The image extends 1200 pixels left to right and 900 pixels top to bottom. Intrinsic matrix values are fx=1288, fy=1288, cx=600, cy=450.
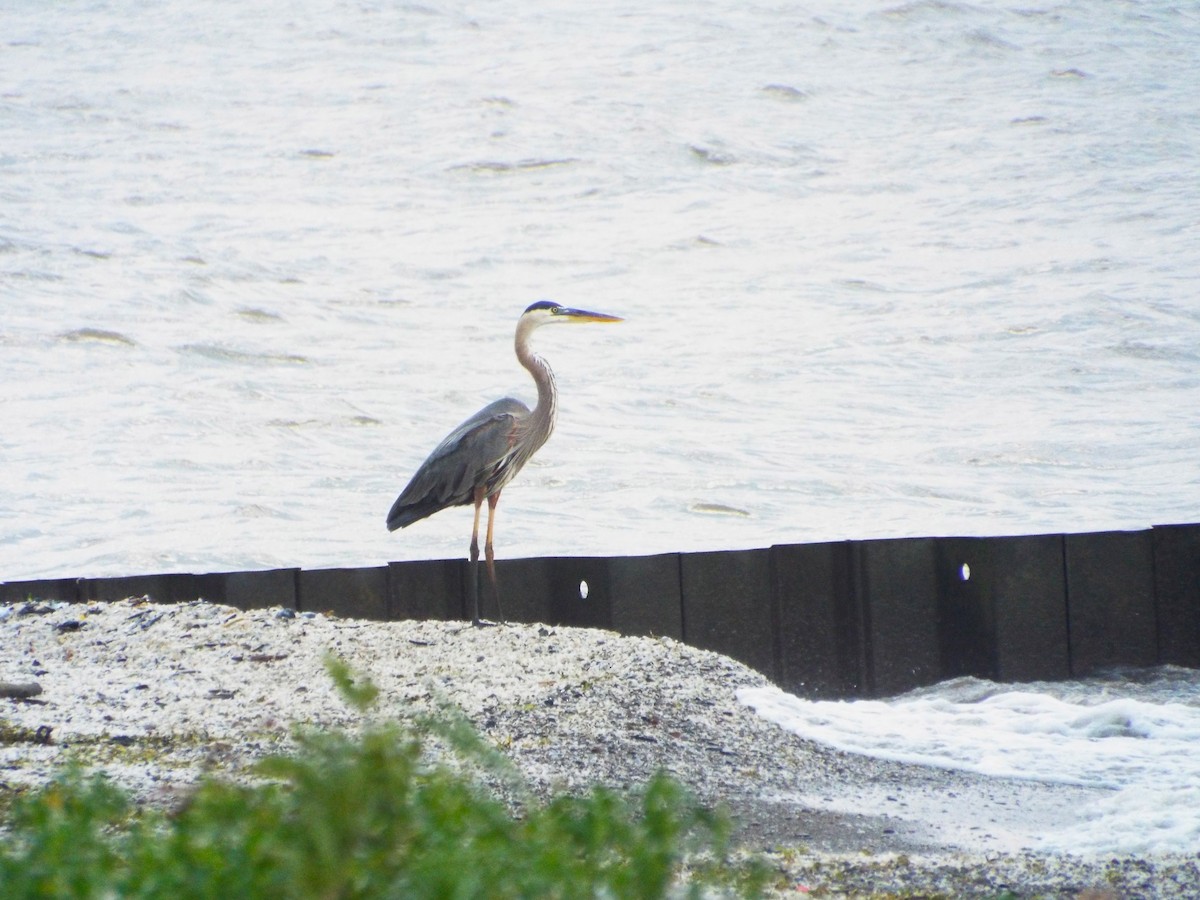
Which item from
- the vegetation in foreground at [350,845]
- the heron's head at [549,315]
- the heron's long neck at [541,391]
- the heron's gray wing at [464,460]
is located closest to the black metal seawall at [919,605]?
the heron's gray wing at [464,460]

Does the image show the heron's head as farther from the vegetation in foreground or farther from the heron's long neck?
the vegetation in foreground

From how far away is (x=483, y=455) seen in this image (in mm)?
5988

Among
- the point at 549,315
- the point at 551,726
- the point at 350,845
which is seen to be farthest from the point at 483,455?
the point at 350,845

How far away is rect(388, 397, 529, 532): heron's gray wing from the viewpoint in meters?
5.99

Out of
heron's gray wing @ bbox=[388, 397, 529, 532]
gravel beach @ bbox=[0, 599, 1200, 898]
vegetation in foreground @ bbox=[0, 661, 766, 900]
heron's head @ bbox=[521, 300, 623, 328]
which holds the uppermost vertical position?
heron's head @ bbox=[521, 300, 623, 328]

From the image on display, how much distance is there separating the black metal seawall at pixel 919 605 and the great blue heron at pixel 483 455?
3.72 ft

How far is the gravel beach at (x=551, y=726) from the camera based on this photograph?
2715 mm

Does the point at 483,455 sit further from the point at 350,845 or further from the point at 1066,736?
the point at 350,845

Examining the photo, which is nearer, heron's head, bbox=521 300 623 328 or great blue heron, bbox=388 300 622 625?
great blue heron, bbox=388 300 622 625

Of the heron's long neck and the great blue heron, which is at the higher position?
the heron's long neck

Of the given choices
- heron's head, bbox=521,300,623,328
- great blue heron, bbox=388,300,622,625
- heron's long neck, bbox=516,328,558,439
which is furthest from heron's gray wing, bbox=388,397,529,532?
heron's head, bbox=521,300,623,328

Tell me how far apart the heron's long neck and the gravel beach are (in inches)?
61.6

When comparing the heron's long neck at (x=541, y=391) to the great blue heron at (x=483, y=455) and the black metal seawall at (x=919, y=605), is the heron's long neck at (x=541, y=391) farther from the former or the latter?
the black metal seawall at (x=919, y=605)

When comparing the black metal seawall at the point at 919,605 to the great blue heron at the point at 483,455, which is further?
the great blue heron at the point at 483,455
